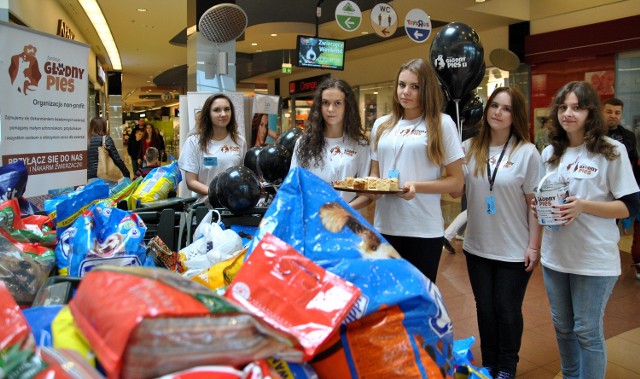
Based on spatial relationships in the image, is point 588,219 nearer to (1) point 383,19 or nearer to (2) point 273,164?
(2) point 273,164

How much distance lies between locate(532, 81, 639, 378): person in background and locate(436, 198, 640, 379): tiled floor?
817mm

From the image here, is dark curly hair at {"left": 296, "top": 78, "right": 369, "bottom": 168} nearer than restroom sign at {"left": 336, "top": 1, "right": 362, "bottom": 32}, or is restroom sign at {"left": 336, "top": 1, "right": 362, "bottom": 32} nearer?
dark curly hair at {"left": 296, "top": 78, "right": 369, "bottom": 168}

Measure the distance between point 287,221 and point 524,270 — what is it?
1800 millimetres

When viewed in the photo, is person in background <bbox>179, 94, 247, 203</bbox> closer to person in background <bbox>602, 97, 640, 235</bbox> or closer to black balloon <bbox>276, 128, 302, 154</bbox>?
black balloon <bbox>276, 128, 302, 154</bbox>

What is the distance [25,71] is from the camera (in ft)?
7.85

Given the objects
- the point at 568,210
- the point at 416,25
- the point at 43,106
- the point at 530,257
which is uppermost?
the point at 416,25

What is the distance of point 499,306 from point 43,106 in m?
2.46

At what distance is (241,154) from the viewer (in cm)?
335

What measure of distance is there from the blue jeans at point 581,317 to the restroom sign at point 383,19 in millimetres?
6303

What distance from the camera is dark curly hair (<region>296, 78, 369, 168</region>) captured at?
260cm

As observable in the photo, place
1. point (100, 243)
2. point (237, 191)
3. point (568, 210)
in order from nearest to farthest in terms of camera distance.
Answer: point (100, 243) → point (568, 210) → point (237, 191)

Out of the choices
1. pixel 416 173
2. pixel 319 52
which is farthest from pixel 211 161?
pixel 319 52

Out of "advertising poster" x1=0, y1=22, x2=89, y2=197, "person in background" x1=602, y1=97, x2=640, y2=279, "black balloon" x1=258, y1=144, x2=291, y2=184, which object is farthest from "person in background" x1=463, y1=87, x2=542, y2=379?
"person in background" x1=602, y1=97, x2=640, y2=279

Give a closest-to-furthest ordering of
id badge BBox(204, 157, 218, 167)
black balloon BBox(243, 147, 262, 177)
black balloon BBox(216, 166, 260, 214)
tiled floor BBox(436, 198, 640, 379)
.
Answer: black balloon BBox(216, 166, 260, 214) < black balloon BBox(243, 147, 262, 177) < tiled floor BBox(436, 198, 640, 379) < id badge BBox(204, 157, 218, 167)
